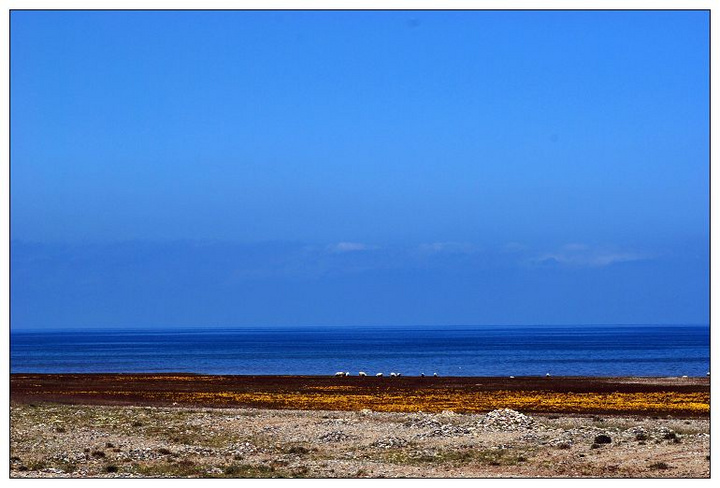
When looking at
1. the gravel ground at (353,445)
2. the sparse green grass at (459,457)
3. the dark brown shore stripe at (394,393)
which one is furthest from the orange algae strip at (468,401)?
the sparse green grass at (459,457)

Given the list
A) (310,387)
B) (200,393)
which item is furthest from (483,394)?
(200,393)

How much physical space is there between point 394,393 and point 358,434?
1003 inches

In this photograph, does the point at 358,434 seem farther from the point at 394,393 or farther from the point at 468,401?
the point at 394,393

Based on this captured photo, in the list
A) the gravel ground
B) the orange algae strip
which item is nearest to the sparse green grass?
the gravel ground

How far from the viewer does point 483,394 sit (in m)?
57.5

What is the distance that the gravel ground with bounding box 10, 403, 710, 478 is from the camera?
26062 millimetres

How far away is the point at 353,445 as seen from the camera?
31375 millimetres

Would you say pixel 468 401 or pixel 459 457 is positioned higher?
pixel 459 457

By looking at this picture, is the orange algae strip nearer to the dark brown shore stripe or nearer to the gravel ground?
the dark brown shore stripe

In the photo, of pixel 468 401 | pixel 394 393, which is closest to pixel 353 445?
pixel 468 401

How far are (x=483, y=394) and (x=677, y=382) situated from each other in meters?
19.2

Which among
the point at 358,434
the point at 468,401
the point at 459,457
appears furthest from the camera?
the point at 468,401

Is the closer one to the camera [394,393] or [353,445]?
[353,445]
